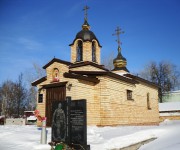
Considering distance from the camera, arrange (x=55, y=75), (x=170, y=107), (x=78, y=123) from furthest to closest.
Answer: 1. (x=170, y=107)
2. (x=55, y=75)
3. (x=78, y=123)

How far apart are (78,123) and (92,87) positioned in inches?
325

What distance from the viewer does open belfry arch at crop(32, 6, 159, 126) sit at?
16594 millimetres

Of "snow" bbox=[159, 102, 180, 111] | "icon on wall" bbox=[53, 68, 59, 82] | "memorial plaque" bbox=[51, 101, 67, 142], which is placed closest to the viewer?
"memorial plaque" bbox=[51, 101, 67, 142]

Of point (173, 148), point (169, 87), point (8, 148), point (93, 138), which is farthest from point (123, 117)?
point (169, 87)

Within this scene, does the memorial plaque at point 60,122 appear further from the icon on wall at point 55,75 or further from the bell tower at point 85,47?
the bell tower at point 85,47

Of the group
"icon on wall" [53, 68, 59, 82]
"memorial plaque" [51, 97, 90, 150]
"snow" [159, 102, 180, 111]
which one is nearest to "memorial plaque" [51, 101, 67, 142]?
"memorial plaque" [51, 97, 90, 150]

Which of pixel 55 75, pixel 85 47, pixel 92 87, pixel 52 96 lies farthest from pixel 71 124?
pixel 85 47

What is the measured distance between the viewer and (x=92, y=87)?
674 inches

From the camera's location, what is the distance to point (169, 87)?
5622 cm

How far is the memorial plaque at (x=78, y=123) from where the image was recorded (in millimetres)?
8711

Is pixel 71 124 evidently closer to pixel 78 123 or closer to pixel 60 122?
pixel 78 123

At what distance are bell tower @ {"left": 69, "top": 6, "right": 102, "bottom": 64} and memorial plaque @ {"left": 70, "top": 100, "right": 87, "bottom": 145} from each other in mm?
11346

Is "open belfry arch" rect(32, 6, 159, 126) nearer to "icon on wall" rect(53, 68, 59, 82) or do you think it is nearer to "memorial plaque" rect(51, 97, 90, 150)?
"icon on wall" rect(53, 68, 59, 82)

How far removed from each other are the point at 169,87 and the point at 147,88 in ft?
112
